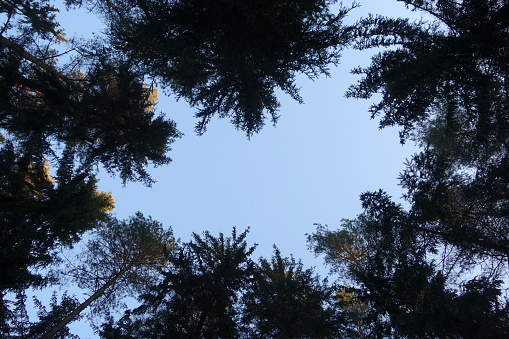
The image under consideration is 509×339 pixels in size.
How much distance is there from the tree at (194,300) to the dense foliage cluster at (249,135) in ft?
0.21

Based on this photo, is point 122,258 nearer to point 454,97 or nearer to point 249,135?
point 249,135

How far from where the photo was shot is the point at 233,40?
258 inches

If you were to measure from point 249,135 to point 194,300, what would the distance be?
6.16m

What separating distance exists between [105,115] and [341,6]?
8112 mm

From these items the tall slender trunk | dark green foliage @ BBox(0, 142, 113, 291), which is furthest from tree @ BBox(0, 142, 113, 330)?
the tall slender trunk

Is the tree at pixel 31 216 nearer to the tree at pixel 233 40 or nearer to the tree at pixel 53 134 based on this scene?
the tree at pixel 53 134

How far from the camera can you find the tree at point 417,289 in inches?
221

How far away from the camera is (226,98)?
8875 millimetres

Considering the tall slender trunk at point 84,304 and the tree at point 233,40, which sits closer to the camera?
the tree at point 233,40

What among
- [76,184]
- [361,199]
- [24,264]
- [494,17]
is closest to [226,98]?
[361,199]

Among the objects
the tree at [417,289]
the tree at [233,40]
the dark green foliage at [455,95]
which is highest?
the tree at [233,40]

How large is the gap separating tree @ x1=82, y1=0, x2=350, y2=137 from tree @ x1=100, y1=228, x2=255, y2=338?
539 centimetres

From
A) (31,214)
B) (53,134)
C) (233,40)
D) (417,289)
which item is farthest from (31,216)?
(417,289)

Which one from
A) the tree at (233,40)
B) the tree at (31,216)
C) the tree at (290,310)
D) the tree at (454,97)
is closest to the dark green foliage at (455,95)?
the tree at (454,97)
